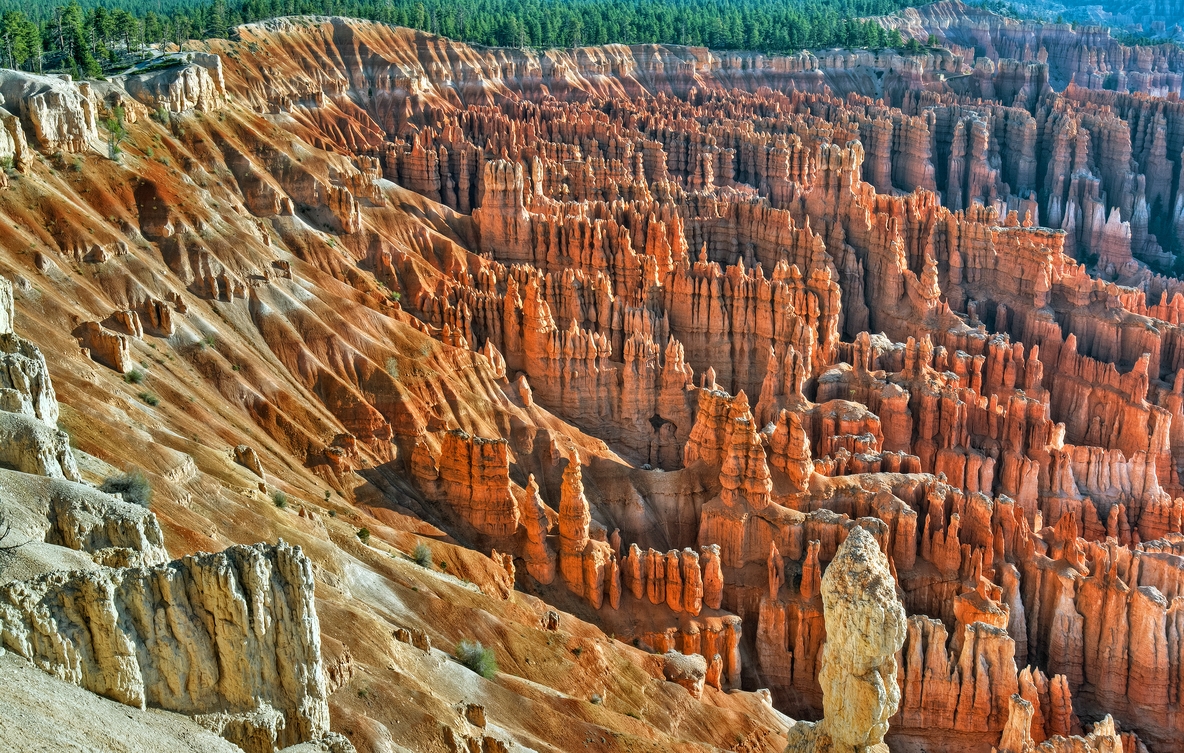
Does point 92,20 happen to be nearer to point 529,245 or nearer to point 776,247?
point 529,245

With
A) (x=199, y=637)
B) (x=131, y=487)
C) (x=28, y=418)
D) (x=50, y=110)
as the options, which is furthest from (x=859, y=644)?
(x=50, y=110)

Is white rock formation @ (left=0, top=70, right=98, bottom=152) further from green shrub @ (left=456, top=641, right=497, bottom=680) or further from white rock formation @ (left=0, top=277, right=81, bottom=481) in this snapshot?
green shrub @ (left=456, top=641, right=497, bottom=680)

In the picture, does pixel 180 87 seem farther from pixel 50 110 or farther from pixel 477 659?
pixel 477 659

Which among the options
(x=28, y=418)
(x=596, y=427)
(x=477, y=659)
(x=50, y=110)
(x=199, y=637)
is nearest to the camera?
(x=199, y=637)

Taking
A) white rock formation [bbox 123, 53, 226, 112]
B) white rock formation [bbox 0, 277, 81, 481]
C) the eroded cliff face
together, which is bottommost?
the eroded cliff face

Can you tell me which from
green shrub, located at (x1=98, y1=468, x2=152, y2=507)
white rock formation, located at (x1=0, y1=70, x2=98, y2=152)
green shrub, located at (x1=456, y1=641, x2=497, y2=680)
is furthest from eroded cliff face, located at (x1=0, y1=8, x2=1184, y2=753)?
green shrub, located at (x1=98, y1=468, x2=152, y2=507)

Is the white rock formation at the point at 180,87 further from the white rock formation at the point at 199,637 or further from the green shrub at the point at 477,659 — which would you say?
the white rock formation at the point at 199,637
